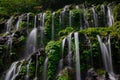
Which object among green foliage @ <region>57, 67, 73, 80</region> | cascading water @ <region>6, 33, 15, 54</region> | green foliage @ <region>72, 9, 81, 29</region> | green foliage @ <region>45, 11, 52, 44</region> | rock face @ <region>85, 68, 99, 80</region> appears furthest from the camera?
green foliage @ <region>72, 9, 81, 29</region>

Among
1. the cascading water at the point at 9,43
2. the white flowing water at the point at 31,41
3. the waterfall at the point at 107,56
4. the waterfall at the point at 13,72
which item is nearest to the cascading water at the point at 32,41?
the white flowing water at the point at 31,41

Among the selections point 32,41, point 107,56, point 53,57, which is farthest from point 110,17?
point 53,57

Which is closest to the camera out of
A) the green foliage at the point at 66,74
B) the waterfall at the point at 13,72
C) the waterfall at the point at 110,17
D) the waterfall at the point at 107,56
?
the green foliage at the point at 66,74

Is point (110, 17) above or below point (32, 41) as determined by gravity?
above

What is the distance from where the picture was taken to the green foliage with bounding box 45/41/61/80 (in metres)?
11.4

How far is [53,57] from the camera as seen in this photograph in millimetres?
11758

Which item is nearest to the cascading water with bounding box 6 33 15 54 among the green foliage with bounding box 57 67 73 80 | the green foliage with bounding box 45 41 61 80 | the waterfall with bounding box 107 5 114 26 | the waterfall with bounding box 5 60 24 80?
the waterfall with bounding box 5 60 24 80

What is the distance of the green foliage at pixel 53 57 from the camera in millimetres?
11367

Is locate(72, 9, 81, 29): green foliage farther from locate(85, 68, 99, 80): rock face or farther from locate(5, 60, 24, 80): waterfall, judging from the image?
locate(85, 68, 99, 80): rock face

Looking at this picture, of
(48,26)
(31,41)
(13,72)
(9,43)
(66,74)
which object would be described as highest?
(48,26)

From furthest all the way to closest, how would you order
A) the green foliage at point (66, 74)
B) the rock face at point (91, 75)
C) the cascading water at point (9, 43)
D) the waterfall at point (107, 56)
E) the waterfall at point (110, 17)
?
the waterfall at point (110, 17)
the cascading water at point (9, 43)
the waterfall at point (107, 56)
the green foliage at point (66, 74)
the rock face at point (91, 75)

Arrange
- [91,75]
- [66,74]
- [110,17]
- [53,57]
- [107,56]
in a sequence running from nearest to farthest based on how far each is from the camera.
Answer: [91,75] → [66,74] → [53,57] → [107,56] → [110,17]

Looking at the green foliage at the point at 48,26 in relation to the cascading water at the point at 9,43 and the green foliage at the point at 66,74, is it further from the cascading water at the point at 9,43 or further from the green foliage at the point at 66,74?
the green foliage at the point at 66,74

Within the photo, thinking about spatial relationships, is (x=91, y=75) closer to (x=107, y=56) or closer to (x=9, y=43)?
(x=107, y=56)
